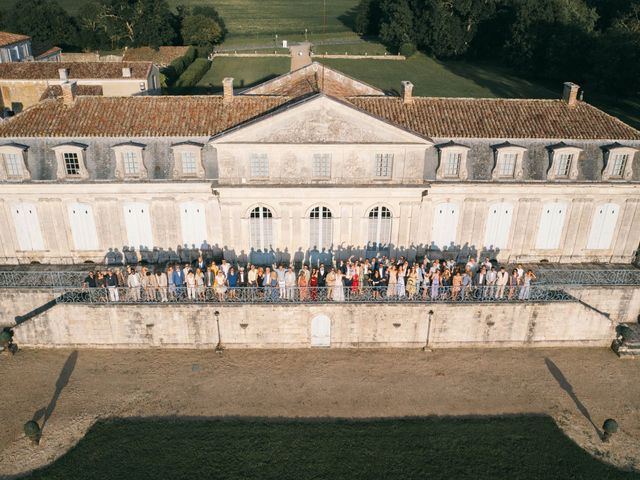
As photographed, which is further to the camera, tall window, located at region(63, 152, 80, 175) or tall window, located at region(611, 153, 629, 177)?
tall window, located at region(611, 153, 629, 177)

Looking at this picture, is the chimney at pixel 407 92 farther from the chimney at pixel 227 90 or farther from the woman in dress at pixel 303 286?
the woman in dress at pixel 303 286

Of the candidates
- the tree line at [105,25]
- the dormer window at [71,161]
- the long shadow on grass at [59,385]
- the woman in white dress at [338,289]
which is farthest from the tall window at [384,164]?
the tree line at [105,25]

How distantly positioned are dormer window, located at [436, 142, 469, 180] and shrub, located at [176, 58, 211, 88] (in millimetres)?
47046

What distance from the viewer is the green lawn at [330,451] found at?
18.3 metres

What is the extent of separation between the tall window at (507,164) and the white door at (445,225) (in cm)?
288

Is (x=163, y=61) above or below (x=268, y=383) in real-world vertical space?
above

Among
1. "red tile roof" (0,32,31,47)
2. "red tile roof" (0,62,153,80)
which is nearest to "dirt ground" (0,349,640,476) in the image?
"red tile roof" (0,62,153,80)

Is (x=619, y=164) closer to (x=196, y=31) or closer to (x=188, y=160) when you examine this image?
(x=188, y=160)

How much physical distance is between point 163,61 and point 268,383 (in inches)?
2665

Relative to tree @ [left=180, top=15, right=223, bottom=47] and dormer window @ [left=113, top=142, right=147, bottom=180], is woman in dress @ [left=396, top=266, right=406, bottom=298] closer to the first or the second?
dormer window @ [left=113, top=142, right=147, bottom=180]

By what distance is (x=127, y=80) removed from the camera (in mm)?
50750

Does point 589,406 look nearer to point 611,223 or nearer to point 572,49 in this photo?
point 611,223

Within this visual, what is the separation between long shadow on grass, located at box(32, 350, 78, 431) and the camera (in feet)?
68.1

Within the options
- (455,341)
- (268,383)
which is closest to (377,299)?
(455,341)
